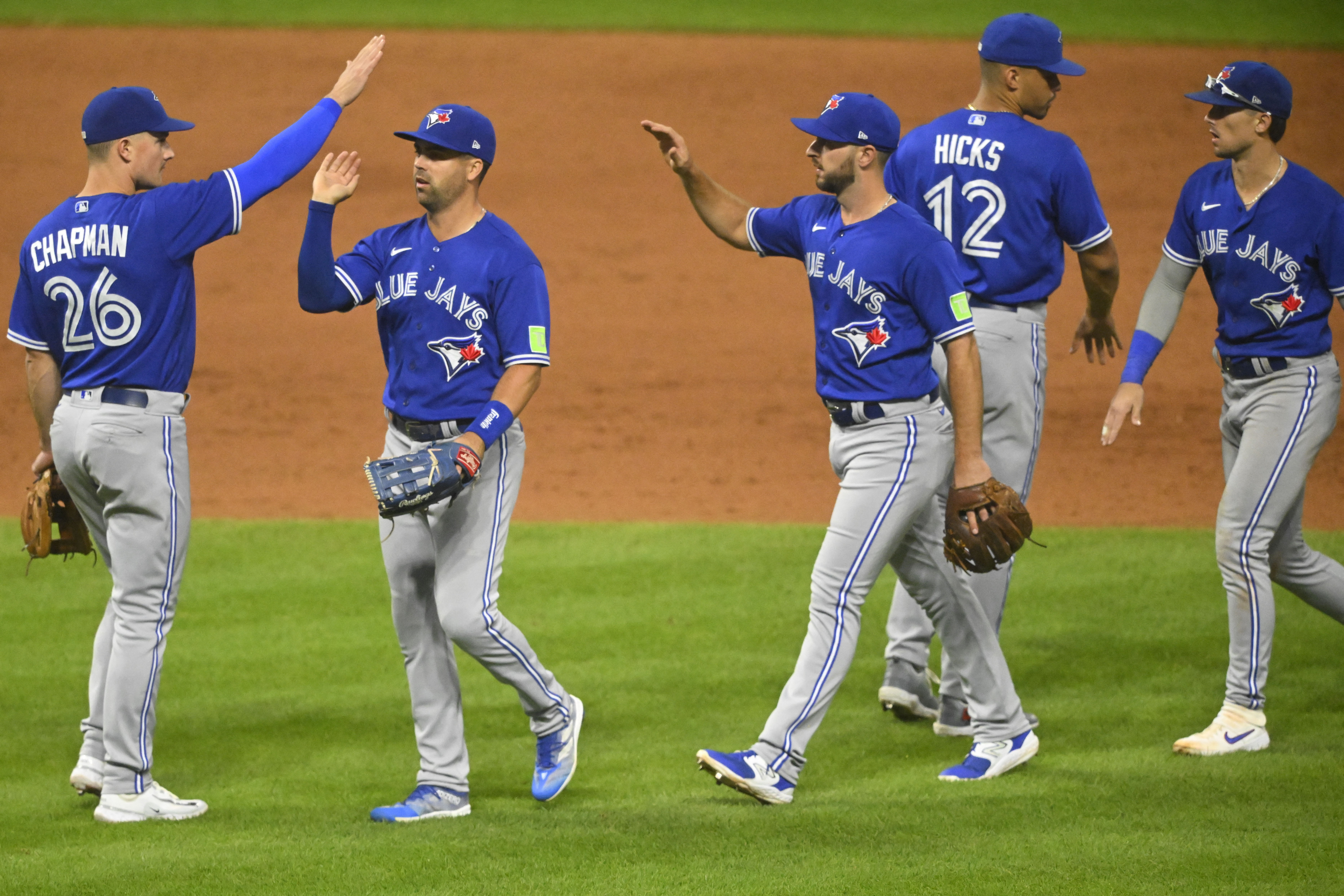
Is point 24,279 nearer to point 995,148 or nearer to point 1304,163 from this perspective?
point 995,148

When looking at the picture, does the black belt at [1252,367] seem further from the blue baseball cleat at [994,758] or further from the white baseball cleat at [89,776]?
the white baseball cleat at [89,776]

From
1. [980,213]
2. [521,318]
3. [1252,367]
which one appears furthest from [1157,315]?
[521,318]

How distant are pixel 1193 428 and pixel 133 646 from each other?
7474mm

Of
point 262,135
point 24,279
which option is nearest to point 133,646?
point 24,279

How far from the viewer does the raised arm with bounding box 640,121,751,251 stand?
4.87 metres

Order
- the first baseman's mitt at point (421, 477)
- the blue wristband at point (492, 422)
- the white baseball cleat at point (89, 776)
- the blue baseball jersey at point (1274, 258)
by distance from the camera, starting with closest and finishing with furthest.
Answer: the first baseman's mitt at point (421, 477), the blue wristband at point (492, 422), the white baseball cleat at point (89, 776), the blue baseball jersey at point (1274, 258)

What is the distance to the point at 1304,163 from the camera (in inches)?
539

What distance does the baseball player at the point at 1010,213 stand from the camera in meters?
5.10

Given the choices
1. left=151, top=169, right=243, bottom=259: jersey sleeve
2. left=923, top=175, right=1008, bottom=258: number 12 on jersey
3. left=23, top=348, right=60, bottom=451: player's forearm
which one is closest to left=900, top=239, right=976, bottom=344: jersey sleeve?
left=923, top=175, right=1008, bottom=258: number 12 on jersey

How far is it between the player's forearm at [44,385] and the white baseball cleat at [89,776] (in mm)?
970

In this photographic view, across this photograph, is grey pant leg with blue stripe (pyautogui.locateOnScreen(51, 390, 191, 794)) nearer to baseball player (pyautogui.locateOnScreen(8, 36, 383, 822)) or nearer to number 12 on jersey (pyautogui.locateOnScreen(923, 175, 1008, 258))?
baseball player (pyautogui.locateOnScreen(8, 36, 383, 822))

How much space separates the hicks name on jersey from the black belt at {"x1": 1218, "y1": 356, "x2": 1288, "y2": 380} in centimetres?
349

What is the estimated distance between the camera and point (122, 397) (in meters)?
4.44

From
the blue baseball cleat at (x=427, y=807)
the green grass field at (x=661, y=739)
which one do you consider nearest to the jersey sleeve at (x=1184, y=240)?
the green grass field at (x=661, y=739)
